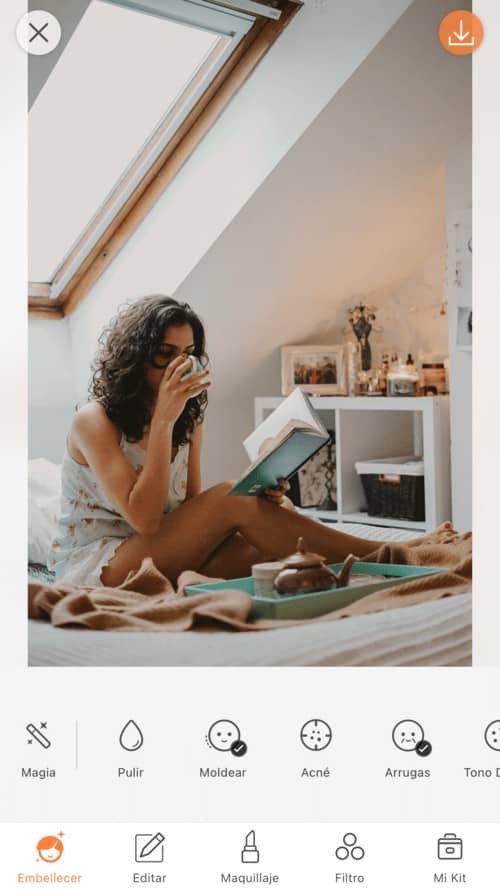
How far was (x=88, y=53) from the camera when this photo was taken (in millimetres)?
796

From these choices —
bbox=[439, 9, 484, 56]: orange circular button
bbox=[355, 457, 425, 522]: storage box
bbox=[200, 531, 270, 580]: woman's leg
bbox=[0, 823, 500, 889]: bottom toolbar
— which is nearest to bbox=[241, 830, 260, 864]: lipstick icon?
bbox=[0, 823, 500, 889]: bottom toolbar

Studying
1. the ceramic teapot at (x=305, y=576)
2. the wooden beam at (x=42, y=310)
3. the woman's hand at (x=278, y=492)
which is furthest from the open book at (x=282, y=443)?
the wooden beam at (x=42, y=310)

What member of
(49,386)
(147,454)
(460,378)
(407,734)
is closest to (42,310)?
(49,386)

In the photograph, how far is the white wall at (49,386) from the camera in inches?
28.2

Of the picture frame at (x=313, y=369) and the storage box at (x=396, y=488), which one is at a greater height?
the picture frame at (x=313, y=369)

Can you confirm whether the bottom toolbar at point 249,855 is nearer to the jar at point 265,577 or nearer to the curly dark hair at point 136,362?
the jar at point 265,577

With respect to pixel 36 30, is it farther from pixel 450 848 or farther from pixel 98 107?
pixel 450 848

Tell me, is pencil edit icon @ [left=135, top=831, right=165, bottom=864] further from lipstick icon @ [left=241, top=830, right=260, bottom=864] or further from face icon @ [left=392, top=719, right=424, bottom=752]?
face icon @ [left=392, top=719, right=424, bottom=752]

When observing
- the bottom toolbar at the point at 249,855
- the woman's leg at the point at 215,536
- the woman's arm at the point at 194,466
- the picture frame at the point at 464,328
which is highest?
the picture frame at the point at 464,328

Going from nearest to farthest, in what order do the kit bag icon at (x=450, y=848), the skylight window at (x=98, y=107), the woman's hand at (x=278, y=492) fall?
1. the kit bag icon at (x=450, y=848)
2. the skylight window at (x=98, y=107)
3. the woman's hand at (x=278, y=492)

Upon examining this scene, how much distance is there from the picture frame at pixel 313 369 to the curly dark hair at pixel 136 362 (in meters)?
0.10

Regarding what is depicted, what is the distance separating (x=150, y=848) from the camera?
64 cm

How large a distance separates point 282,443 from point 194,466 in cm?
10

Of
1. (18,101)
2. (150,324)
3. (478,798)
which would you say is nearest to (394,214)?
(150,324)
